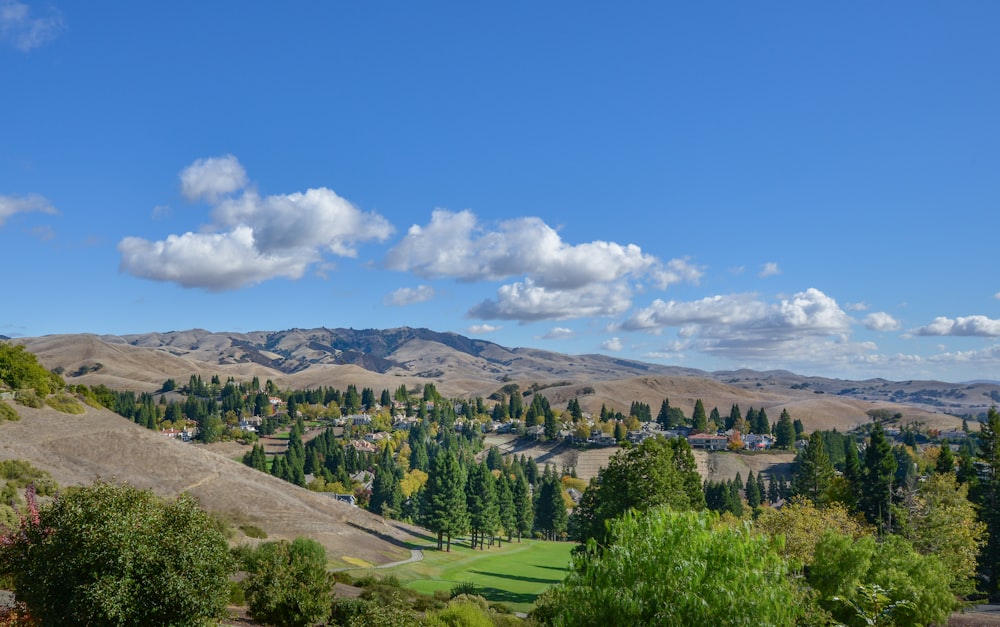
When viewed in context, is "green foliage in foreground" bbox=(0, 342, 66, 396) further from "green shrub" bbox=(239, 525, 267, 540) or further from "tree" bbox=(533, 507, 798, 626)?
"tree" bbox=(533, 507, 798, 626)

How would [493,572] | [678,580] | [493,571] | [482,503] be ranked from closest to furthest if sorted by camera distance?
[678,580] < [493,572] < [493,571] < [482,503]

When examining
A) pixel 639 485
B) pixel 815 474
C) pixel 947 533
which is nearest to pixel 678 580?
pixel 639 485

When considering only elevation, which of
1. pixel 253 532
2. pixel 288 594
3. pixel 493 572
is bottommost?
pixel 493 572

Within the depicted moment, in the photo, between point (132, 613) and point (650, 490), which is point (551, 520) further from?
point (132, 613)

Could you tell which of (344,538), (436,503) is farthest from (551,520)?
(344,538)

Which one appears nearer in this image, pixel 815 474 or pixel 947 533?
pixel 947 533

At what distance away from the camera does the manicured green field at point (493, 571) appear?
2486 inches

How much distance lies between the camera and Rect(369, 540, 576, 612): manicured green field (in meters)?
63.2

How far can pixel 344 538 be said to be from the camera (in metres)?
81.8

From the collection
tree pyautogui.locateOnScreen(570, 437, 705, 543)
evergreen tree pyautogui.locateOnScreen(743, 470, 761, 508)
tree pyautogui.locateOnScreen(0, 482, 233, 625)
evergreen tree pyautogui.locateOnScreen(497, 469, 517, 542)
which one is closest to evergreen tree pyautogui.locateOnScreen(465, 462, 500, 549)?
evergreen tree pyautogui.locateOnScreen(497, 469, 517, 542)

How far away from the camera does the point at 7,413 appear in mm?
82250

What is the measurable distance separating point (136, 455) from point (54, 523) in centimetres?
7361

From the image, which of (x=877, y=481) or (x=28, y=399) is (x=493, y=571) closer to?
(x=877, y=481)

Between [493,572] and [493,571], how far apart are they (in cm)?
84
